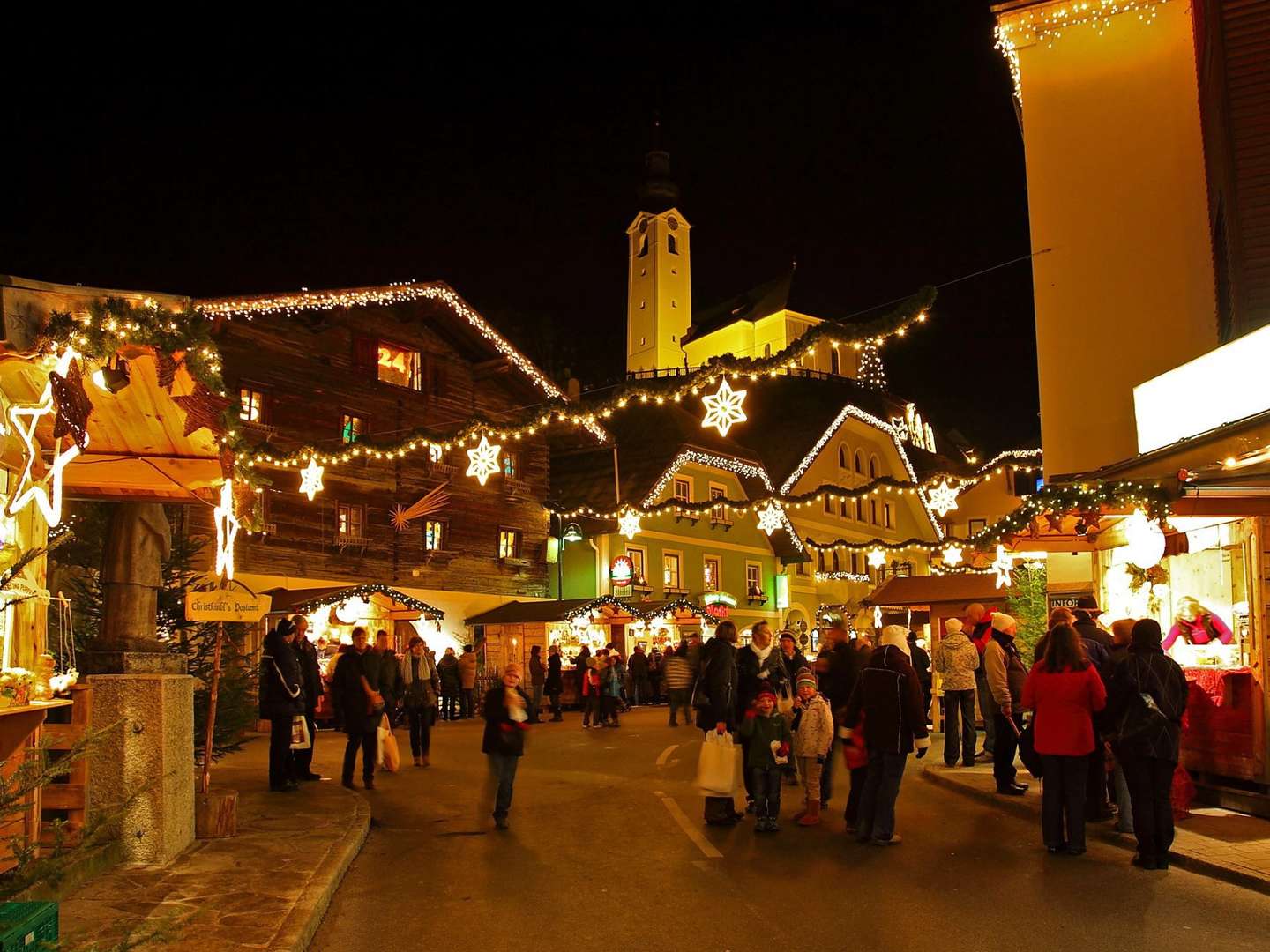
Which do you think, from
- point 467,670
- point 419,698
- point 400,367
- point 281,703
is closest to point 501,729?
point 281,703

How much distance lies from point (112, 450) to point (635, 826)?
5.78 metres

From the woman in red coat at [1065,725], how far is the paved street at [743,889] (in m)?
0.29

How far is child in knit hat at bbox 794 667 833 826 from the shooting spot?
10.7m

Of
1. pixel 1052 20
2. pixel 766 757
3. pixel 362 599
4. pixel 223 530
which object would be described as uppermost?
pixel 1052 20

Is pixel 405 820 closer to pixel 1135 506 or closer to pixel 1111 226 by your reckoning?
pixel 1135 506

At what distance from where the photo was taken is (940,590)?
21.7m

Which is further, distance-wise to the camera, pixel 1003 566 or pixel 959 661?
pixel 1003 566

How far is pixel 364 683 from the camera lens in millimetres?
13352

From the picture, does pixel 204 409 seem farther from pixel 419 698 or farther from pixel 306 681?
pixel 419 698

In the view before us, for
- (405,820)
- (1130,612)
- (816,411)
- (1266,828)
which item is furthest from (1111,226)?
(816,411)

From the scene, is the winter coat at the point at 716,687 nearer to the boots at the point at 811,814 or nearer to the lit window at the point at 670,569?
the boots at the point at 811,814

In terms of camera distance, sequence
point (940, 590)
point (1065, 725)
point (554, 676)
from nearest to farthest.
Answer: point (1065, 725), point (940, 590), point (554, 676)

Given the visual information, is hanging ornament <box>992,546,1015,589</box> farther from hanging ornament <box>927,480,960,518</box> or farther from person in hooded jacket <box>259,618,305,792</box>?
person in hooded jacket <box>259,618,305,792</box>

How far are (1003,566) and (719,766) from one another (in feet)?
30.7
